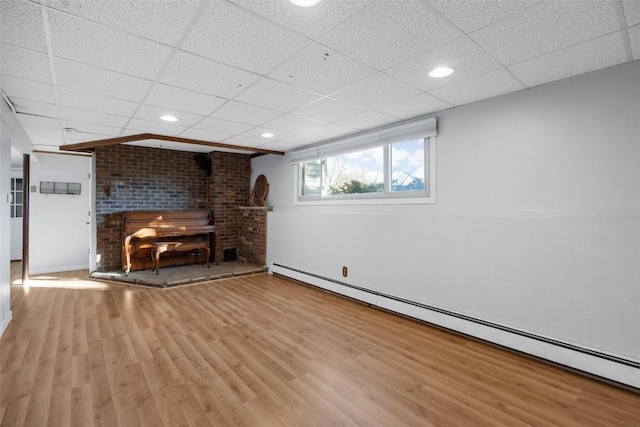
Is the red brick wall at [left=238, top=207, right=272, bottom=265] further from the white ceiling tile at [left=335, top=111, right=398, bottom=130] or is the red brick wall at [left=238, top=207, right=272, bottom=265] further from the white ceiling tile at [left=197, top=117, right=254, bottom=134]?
the white ceiling tile at [left=335, top=111, right=398, bottom=130]

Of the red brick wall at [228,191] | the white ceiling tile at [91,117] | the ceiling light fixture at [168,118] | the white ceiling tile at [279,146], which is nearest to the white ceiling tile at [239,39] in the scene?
the ceiling light fixture at [168,118]

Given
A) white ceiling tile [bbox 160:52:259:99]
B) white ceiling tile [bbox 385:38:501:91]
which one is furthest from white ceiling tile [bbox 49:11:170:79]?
white ceiling tile [bbox 385:38:501:91]

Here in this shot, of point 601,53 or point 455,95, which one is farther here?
point 455,95

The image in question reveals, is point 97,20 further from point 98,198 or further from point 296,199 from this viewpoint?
point 98,198

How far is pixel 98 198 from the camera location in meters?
5.51

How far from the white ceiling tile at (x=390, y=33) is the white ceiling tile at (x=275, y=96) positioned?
0.79m

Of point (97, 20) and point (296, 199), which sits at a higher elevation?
point (97, 20)

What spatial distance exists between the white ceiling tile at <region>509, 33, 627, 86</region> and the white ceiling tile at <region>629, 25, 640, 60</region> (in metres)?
0.05

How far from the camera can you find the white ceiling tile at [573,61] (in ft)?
6.51

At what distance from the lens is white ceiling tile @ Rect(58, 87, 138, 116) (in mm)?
2885

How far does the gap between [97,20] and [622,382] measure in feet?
13.8

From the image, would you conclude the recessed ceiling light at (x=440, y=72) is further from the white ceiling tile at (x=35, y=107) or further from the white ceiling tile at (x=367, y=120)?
the white ceiling tile at (x=35, y=107)

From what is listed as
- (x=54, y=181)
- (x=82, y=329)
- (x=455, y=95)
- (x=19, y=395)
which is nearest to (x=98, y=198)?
(x=54, y=181)

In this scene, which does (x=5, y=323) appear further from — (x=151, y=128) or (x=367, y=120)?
(x=367, y=120)
